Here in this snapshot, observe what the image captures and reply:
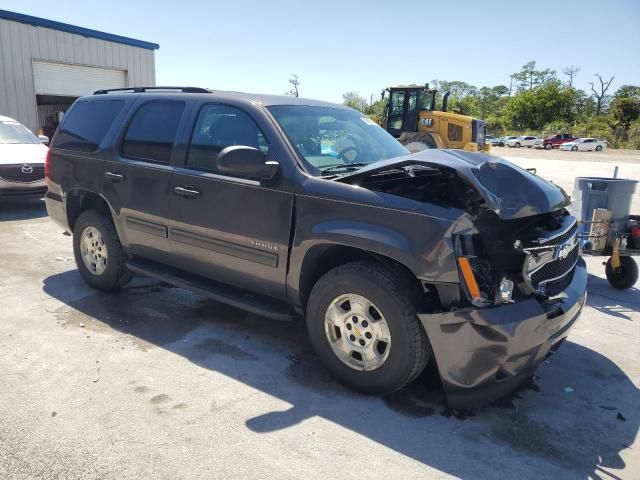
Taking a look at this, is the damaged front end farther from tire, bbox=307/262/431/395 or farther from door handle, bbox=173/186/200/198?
door handle, bbox=173/186/200/198

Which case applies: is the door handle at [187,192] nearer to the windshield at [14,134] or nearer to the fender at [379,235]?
the fender at [379,235]

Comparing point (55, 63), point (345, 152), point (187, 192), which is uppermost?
point (55, 63)

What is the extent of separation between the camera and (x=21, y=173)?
9.40 meters

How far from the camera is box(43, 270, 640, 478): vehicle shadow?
9.23ft

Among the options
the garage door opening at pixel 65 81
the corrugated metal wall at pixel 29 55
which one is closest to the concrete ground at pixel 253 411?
the corrugated metal wall at pixel 29 55

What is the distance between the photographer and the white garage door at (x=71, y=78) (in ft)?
54.2

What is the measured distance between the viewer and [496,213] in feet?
9.98

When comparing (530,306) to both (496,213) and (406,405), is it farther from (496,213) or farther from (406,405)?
(406,405)

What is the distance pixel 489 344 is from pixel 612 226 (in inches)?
140

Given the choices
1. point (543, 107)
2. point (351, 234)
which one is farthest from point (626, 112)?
point (351, 234)

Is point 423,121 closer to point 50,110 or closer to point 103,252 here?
point 103,252

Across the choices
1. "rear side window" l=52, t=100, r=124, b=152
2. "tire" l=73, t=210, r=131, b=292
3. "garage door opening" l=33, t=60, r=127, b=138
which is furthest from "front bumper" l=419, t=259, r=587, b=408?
"garage door opening" l=33, t=60, r=127, b=138

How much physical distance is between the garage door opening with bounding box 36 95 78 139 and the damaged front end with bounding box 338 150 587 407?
63.1ft

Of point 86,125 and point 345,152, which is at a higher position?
point 86,125
